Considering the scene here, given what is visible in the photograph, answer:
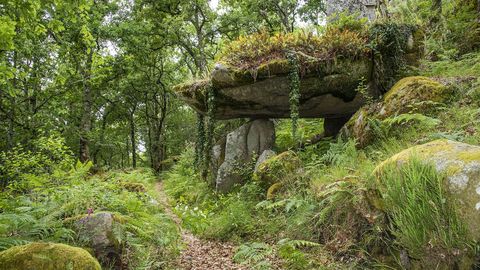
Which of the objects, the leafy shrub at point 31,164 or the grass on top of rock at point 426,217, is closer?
the grass on top of rock at point 426,217

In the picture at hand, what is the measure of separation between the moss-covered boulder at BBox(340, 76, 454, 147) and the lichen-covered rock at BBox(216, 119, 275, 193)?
10.6ft

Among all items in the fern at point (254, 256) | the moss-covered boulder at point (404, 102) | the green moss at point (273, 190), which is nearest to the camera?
the fern at point (254, 256)

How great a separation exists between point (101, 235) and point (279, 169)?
4.07 m

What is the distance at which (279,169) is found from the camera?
24.8 ft

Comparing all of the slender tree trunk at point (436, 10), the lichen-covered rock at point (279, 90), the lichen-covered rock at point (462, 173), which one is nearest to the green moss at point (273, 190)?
the lichen-covered rock at point (279, 90)

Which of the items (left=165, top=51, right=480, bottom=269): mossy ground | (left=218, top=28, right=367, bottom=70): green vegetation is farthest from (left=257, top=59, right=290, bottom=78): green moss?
(left=165, top=51, right=480, bottom=269): mossy ground

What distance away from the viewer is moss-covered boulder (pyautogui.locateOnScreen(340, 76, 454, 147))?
6.55m

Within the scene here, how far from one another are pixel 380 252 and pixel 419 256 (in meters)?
0.86

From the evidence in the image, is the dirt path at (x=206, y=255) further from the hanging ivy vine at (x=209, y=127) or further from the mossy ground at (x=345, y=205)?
the hanging ivy vine at (x=209, y=127)

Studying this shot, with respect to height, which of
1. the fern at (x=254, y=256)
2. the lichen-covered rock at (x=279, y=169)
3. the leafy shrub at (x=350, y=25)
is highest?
the leafy shrub at (x=350, y=25)

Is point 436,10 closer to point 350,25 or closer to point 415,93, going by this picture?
point 350,25

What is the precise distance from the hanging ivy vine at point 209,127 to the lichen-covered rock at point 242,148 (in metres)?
0.57

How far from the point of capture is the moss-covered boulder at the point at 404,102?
655 cm

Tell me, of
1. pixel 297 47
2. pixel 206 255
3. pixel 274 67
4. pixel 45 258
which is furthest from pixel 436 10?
pixel 45 258
